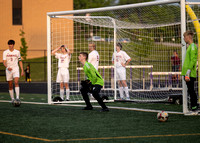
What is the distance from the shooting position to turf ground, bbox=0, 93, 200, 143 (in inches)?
231

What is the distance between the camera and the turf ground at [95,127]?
5859 mm

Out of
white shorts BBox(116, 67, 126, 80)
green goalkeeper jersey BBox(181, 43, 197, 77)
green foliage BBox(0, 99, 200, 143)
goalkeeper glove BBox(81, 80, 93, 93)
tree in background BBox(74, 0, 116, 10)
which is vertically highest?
tree in background BBox(74, 0, 116, 10)

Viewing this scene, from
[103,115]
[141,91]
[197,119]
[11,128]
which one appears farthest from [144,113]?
[141,91]

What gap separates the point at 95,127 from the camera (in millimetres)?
7055

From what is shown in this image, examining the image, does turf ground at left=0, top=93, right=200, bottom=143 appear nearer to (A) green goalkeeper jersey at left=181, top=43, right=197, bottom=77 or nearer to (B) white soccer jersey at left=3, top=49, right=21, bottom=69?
(A) green goalkeeper jersey at left=181, top=43, right=197, bottom=77

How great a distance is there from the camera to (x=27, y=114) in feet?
30.0

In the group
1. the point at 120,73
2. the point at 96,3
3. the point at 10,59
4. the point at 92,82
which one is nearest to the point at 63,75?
the point at 120,73

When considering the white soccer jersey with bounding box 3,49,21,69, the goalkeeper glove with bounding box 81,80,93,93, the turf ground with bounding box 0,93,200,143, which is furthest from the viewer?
the white soccer jersey with bounding box 3,49,21,69

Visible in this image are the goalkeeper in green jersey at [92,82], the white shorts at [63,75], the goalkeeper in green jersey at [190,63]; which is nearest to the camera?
the goalkeeper in green jersey at [190,63]

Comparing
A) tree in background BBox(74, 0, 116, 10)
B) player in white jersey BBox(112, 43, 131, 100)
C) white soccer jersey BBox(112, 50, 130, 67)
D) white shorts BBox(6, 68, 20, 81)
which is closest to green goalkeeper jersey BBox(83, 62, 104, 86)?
white shorts BBox(6, 68, 20, 81)

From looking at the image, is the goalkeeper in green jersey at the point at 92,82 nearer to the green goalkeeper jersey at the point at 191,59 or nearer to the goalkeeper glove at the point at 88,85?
the goalkeeper glove at the point at 88,85

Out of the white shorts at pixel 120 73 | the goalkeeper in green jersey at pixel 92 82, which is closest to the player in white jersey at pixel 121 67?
the white shorts at pixel 120 73

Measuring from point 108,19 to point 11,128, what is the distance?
7.30 meters

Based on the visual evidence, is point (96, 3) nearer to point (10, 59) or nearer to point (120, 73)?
point (120, 73)
